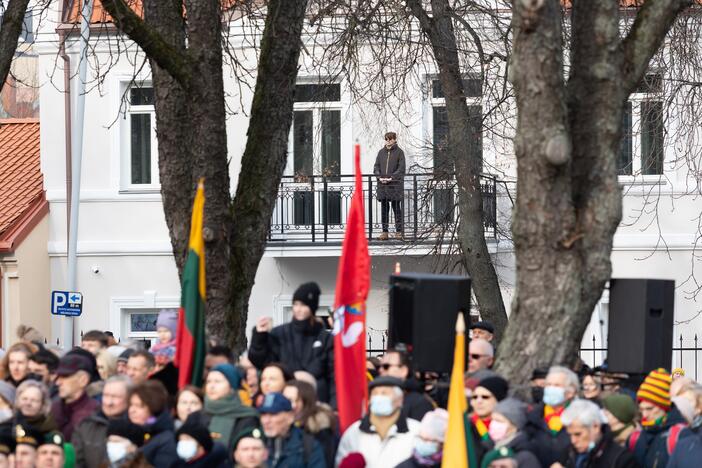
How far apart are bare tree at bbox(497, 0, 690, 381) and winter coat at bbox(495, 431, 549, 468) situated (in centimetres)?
153

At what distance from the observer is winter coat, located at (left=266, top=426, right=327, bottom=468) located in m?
9.58

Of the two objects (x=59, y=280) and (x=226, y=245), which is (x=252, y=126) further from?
(x=59, y=280)

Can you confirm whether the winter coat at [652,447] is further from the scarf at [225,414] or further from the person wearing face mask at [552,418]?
the scarf at [225,414]

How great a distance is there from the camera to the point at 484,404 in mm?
10180

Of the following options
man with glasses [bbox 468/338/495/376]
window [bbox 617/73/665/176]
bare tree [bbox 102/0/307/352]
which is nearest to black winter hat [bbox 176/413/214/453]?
man with glasses [bbox 468/338/495/376]

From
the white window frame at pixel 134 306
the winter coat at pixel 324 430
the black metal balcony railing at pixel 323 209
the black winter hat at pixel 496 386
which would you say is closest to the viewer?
the winter coat at pixel 324 430

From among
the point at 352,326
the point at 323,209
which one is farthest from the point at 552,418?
the point at 323,209

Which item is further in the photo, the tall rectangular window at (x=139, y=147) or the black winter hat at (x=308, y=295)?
the tall rectangular window at (x=139, y=147)

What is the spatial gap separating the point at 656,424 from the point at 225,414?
9.32ft

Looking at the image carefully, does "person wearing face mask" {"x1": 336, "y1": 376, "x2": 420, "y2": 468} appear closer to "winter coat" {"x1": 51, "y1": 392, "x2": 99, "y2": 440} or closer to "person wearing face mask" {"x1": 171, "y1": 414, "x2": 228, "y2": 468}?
"person wearing face mask" {"x1": 171, "y1": 414, "x2": 228, "y2": 468}

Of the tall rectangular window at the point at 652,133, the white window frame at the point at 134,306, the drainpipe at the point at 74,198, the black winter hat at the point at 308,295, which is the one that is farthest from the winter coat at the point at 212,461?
the white window frame at the point at 134,306

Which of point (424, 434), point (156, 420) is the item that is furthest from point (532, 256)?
point (156, 420)

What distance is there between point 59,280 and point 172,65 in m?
13.7

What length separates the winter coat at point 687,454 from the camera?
383 inches
